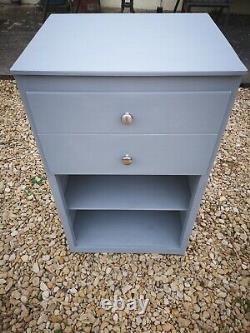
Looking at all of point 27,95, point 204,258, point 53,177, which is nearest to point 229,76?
point 27,95

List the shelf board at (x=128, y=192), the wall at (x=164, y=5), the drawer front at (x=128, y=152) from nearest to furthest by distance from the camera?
the drawer front at (x=128, y=152) → the shelf board at (x=128, y=192) → the wall at (x=164, y=5)

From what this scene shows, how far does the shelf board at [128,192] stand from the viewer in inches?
49.8

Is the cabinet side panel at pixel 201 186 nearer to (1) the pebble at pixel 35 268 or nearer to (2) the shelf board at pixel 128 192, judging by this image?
(2) the shelf board at pixel 128 192

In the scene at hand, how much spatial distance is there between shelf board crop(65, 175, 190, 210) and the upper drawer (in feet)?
1.50

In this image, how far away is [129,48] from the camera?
921 millimetres

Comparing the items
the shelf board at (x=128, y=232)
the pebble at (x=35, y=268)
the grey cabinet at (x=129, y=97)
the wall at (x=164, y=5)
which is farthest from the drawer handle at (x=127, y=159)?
the wall at (x=164, y=5)

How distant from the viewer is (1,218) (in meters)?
1.74

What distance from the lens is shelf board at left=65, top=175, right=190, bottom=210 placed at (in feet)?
4.15

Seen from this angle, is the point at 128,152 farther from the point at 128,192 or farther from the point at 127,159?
the point at 128,192

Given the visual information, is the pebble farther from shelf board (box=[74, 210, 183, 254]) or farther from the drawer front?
the drawer front

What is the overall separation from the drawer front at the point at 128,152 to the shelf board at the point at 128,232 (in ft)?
1.92

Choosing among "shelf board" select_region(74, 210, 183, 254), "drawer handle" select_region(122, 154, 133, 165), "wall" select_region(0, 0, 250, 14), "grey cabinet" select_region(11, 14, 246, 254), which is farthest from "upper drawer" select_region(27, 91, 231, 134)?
"wall" select_region(0, 0, 250, 14)

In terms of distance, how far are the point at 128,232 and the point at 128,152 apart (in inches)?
27.3

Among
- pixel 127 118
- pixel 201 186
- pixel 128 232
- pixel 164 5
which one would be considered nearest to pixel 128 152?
pixel 127 118
